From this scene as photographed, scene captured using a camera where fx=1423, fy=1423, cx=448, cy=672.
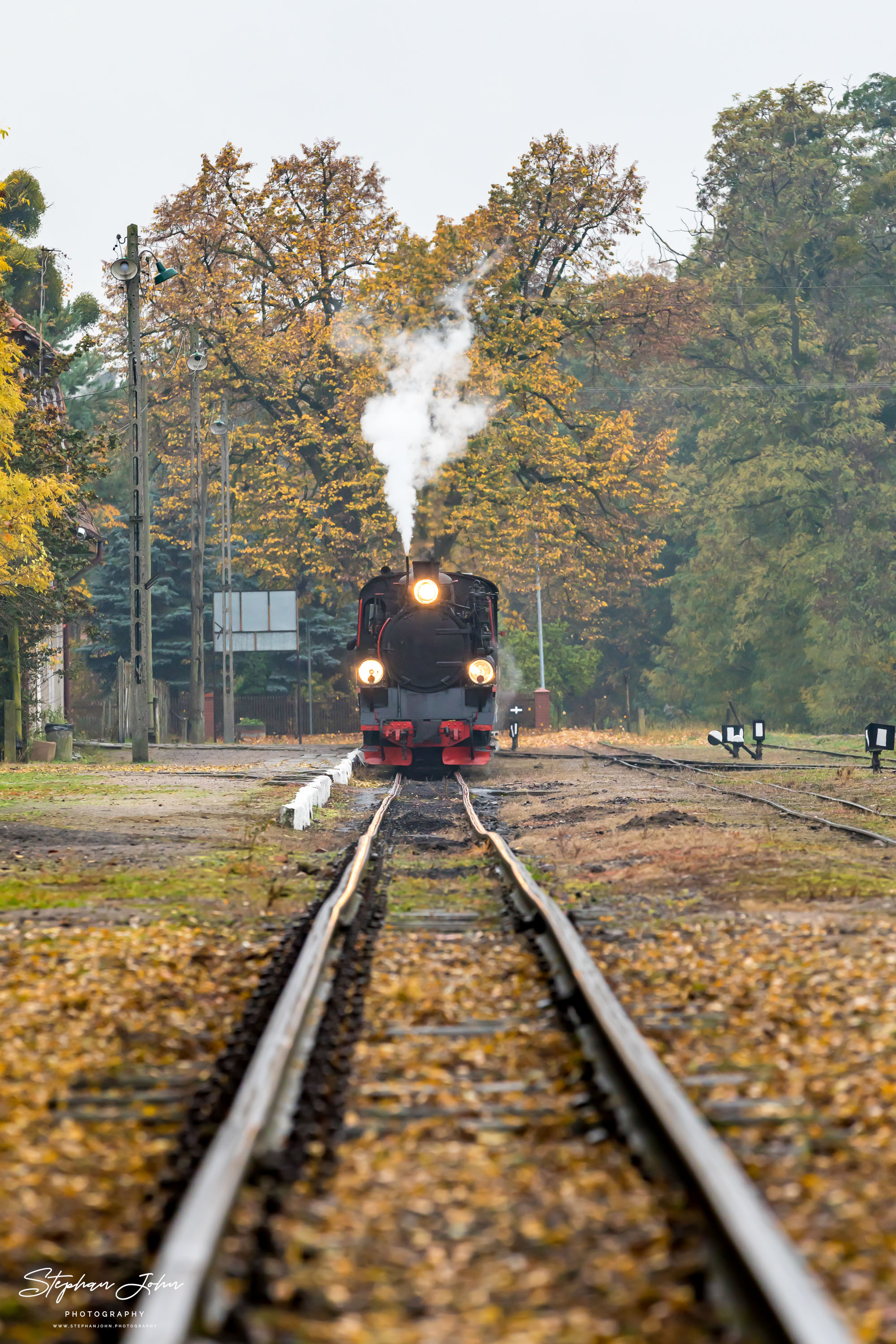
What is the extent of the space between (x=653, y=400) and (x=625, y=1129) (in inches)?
2497

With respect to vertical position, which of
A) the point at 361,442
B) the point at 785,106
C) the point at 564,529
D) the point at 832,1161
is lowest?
the point at 832,1161

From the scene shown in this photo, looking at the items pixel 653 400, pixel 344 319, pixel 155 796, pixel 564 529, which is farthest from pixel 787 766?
pixel 653 400

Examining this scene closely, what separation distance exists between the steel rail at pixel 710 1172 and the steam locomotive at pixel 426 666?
16158 mm

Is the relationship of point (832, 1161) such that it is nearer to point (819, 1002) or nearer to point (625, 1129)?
point (625, 1129)

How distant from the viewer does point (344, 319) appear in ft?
131

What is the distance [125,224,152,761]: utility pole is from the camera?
27.8m

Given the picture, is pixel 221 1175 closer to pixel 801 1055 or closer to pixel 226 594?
pixel 801 1055

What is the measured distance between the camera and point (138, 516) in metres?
28.4

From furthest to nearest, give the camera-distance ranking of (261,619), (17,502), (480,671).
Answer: (261,619)
(480,671)
(17,502)

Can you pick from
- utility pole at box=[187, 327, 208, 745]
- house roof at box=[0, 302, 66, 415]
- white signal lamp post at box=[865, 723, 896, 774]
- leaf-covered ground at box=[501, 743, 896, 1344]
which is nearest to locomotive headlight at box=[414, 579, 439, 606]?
white signal lamp post at box=[865, 723, 896, 774]

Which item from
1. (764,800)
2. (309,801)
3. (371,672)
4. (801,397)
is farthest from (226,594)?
(764,800)

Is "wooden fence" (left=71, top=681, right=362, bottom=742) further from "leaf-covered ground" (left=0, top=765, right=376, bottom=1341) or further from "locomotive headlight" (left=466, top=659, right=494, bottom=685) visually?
"leaf-covered ground" (left=0, top=765, right=376, bottom=1341)
